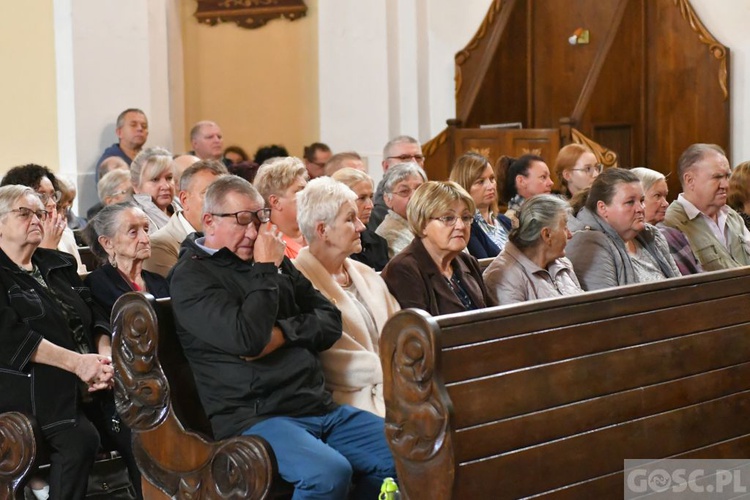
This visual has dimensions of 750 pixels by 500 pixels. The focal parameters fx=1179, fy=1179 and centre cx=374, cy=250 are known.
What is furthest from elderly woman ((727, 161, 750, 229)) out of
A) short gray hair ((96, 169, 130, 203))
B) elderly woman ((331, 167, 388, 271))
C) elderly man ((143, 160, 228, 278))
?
short gray hair ((96, 169, 130, 203))

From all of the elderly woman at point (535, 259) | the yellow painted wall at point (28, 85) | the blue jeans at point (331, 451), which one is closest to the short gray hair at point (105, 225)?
the blue jeans at point (331, 451)

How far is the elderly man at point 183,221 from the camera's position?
4.71 m

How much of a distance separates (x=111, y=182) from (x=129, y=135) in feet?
5.68

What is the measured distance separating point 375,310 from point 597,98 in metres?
5.29

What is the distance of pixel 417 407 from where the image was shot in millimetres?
2943

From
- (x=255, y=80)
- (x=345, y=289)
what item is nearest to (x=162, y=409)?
(x=345, y=289)

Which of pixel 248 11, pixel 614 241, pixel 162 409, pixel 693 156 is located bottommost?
pixel 162 409

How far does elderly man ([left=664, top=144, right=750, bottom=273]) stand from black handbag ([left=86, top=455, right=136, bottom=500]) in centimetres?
290

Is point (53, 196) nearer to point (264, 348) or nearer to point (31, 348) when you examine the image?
point (31, 348)

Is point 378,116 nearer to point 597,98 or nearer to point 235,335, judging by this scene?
point 597,98

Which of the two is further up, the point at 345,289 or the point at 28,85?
the point at 28,85

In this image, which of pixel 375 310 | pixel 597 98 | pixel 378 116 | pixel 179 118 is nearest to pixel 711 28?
pixel 597 98

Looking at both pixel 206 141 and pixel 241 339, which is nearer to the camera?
pixel 241 339

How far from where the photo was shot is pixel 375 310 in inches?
156
